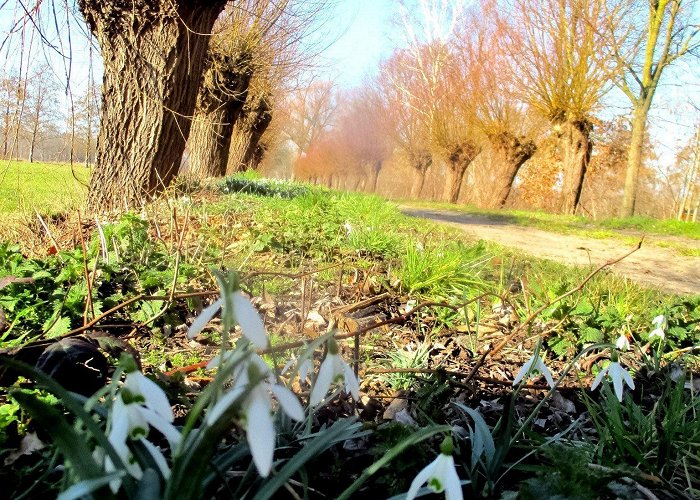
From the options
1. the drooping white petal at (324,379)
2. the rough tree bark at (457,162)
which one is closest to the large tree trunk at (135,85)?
the drooping white petal at (324,379)

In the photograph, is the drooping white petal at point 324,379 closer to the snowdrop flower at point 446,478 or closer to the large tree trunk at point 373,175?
the snowdrop flower at point 446,478

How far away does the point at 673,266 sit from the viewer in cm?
589

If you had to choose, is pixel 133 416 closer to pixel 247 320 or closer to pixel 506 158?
pixel 247 320

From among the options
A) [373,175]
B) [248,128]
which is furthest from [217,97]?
[373,175]

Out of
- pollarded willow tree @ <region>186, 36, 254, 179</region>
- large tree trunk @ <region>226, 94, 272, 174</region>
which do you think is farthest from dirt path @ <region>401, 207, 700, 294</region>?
large tree trunk @ <region>226, 94, 272, 174</region>

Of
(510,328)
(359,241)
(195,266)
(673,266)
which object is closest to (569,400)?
(510,328)

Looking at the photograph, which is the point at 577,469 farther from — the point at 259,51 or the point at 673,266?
the point at 259,51

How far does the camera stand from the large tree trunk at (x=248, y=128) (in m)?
16.6

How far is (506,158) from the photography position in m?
22.0

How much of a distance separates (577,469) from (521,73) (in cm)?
1816

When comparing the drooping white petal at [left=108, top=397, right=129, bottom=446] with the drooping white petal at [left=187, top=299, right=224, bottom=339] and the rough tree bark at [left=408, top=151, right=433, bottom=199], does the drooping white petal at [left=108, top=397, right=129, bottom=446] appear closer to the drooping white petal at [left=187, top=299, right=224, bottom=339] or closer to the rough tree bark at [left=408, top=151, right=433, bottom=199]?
the drooping white petal at [left=187, top=299, right=224, bottom=339]

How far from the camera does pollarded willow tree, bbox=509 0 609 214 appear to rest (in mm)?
15484

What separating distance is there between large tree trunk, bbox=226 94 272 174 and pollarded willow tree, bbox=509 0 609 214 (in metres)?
7.94

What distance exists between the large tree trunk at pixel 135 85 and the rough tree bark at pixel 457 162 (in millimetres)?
21275
